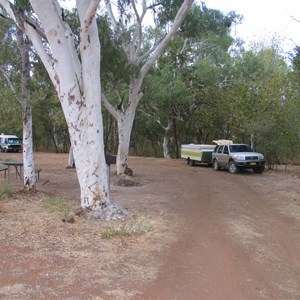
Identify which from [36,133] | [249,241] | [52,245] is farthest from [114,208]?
[36,133]

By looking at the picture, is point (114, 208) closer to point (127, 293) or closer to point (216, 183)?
point (127, 293)

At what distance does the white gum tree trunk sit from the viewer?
29.2 ft

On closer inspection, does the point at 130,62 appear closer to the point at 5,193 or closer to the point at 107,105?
the point at 107,105

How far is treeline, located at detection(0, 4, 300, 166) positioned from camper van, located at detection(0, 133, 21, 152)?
1565 mm

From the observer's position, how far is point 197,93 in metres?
31.7

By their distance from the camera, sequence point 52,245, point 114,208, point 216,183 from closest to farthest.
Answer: point 52,245 → point 114,208 → point 216,183

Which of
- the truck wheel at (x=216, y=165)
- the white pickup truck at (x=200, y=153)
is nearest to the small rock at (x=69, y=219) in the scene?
the truck wheel at (x=216, y=165)

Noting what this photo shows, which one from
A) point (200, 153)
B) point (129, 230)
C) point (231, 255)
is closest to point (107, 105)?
point (129, 230)

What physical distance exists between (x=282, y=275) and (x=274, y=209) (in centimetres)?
574

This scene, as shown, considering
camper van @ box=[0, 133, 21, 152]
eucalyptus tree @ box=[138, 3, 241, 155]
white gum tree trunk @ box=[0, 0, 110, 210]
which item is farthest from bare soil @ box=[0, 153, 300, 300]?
camper van @ box=[0, 133, 21, 152]

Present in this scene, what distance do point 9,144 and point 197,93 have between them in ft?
74.4

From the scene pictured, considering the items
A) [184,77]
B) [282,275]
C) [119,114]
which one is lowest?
[282,275]

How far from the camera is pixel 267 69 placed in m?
33.1

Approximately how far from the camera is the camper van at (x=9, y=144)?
43.7m
